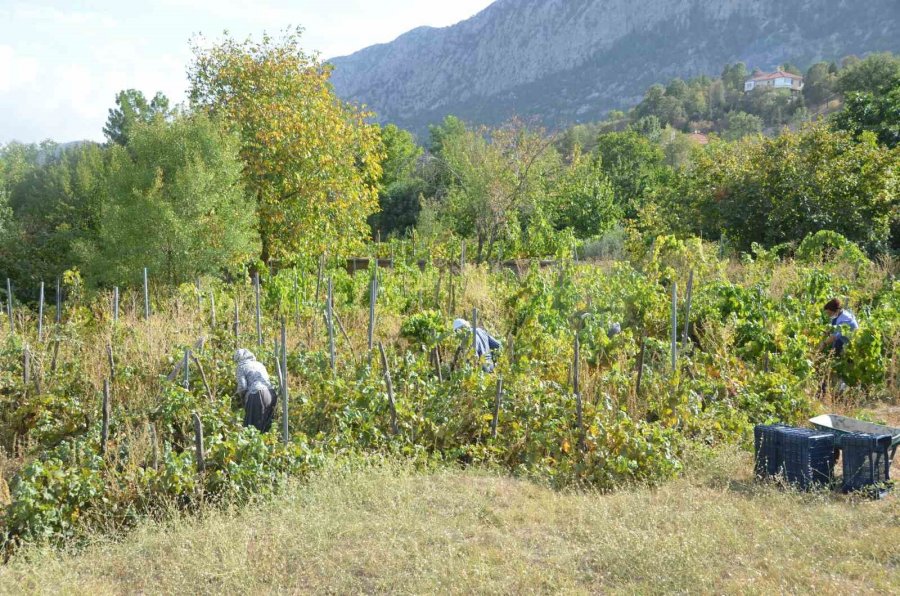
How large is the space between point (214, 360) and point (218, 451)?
240cm

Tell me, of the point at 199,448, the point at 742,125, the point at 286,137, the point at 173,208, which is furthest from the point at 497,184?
the point at 742,125

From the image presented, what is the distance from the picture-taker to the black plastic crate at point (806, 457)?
5359 millimetres

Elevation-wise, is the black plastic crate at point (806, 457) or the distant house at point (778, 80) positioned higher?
the distant house at point (778, 80)

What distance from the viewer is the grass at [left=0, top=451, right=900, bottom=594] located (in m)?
4.08

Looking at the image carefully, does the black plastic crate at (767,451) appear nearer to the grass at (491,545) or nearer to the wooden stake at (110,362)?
the grass at (491,545)

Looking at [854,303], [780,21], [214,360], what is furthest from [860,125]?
[780,21]

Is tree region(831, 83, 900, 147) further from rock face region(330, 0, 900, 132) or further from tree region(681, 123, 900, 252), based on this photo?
rock face region(330, 0, 900, 132)

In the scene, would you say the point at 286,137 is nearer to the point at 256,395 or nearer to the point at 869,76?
the point at 256,395

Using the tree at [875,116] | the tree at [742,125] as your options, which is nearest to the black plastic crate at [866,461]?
the tree at [875,116]

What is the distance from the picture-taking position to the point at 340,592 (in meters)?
4.11

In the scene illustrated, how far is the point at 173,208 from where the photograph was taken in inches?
463

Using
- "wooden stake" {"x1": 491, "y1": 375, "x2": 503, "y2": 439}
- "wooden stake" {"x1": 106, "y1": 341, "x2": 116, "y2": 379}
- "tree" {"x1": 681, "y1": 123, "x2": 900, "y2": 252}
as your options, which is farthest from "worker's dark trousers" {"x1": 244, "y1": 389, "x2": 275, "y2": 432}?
"tree" {"x1": 681, "y1": 123, "x2": 900, "y2": 252}

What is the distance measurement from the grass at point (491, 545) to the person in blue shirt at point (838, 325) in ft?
10.3

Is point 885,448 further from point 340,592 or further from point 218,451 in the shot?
point 218,451
